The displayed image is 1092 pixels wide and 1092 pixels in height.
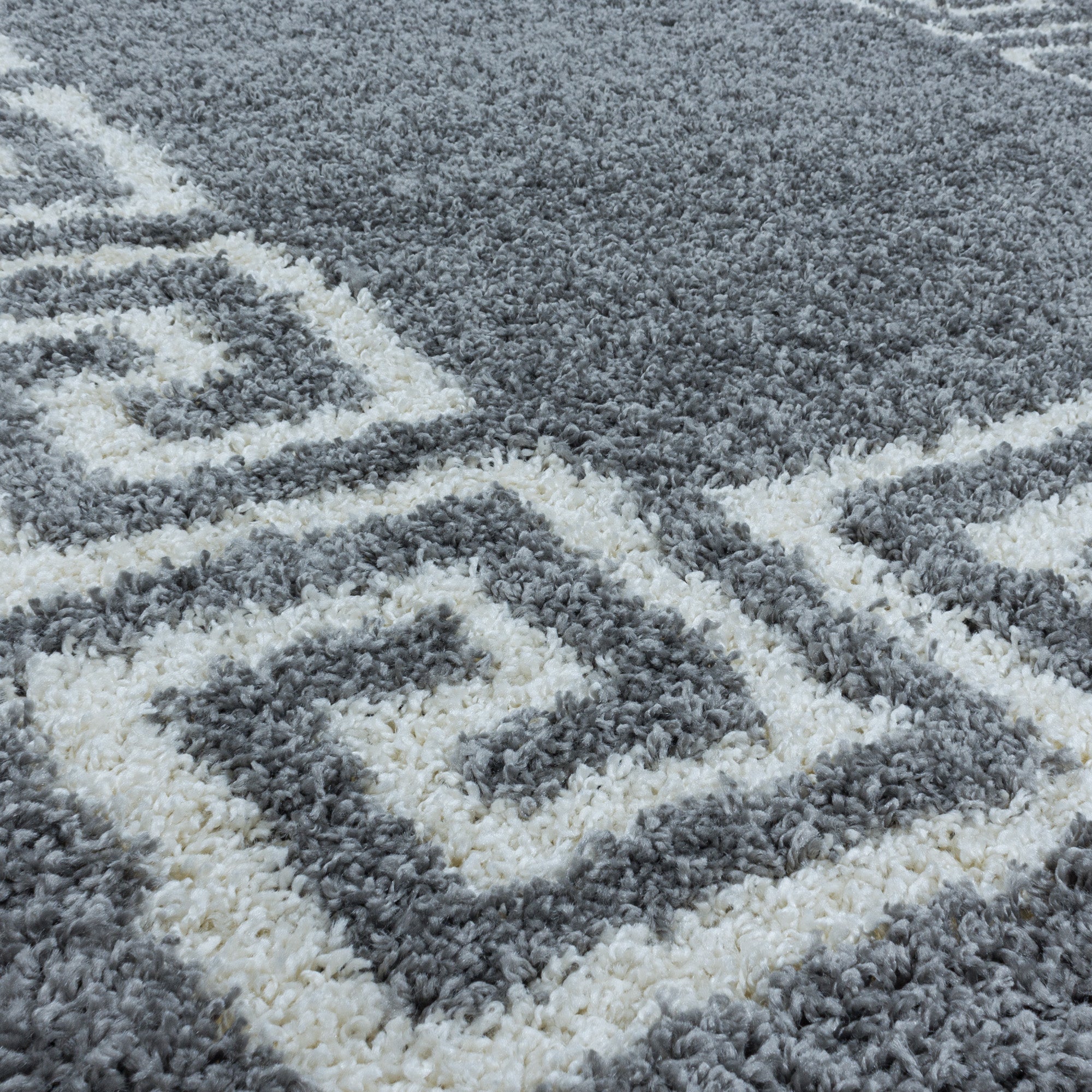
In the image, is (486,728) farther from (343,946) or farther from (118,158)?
(118,158)

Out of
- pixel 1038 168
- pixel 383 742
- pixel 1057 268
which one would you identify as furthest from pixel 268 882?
pixel 1038 168

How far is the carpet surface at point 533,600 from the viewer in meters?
0.50

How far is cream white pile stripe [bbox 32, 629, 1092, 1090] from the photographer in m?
0.49

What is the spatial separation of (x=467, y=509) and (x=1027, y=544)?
45 cm

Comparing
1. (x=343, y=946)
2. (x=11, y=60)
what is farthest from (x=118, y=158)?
Result: (x=343, y=946)

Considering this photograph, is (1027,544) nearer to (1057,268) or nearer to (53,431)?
(1057,268)

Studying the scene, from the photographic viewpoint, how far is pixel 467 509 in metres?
0.80

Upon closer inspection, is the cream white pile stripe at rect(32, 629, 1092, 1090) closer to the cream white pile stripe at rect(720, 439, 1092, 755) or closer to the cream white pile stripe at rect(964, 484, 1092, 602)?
the cream white pile stripe at rect(720, 439, 1092, 755)

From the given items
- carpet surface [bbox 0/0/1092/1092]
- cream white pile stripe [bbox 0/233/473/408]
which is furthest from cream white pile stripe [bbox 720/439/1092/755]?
cream white pile stripe [bbox 0/233/473/408]

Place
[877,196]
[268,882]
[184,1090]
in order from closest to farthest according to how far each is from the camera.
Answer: [184,1090] → [268,882] → [877,196]

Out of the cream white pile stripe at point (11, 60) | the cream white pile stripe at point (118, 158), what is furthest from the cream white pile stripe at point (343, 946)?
the cream white pile stripe at point (11, 60)

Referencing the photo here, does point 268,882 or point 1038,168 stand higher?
point 1038,168

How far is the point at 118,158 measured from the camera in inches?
47.4

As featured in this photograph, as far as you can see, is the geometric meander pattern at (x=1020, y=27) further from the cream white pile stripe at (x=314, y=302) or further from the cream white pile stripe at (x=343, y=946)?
the cream white pile stripe at (x=343, y=946)
